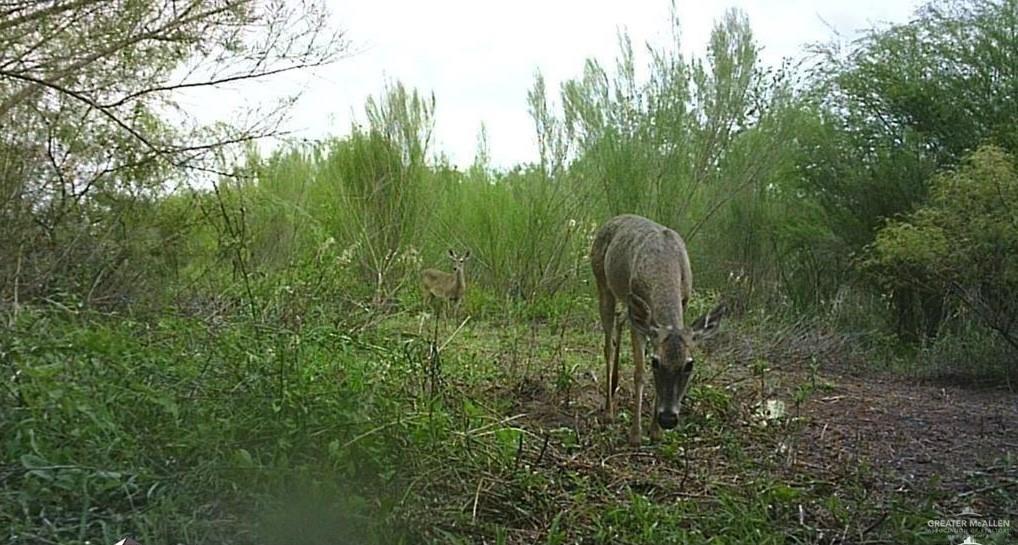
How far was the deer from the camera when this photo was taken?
36.7ft

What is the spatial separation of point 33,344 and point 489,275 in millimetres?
8484

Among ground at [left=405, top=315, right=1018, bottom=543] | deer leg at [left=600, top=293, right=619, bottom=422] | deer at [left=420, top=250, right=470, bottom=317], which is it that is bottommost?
ground at [left=405, top=315, right=1018, bottom=543]

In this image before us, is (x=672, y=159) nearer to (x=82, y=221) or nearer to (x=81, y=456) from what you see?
(x=82, y=221)

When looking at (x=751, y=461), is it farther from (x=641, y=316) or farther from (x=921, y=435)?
(x=921, y=435)

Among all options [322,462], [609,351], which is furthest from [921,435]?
[322,462]

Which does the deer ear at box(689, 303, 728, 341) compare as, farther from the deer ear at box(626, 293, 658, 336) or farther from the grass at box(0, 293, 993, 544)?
the grass at box(0, 293, 993, 544)

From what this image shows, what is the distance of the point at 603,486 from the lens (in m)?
4.30

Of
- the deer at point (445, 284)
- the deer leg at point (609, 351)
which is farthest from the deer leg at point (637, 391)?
the deer at point (445, 284)

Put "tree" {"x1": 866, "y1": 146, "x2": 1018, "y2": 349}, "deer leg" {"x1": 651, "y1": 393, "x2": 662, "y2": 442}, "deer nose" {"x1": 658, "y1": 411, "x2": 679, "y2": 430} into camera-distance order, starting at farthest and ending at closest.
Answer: "tree" {"x1": 866, "y1": 146, "x2": 1018, "y2": 349} → "deer leg" {"x1": 651, "y1": 393, "x2": 662, "y2": 442} → "deer nose" {"x1": 658, "y1": 411, "x2": 679, "y2": 430}

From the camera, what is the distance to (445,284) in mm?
11383

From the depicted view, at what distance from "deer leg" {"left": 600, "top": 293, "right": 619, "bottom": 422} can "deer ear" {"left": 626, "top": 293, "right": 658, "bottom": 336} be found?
582 mm

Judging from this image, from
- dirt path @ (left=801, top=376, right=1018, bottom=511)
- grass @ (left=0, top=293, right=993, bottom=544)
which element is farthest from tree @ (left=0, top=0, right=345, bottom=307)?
dirt path @ (left=801, top=376, right=1018, bottom=511)

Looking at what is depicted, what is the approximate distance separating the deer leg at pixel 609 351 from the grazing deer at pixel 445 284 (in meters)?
4.53

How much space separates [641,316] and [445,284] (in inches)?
242
